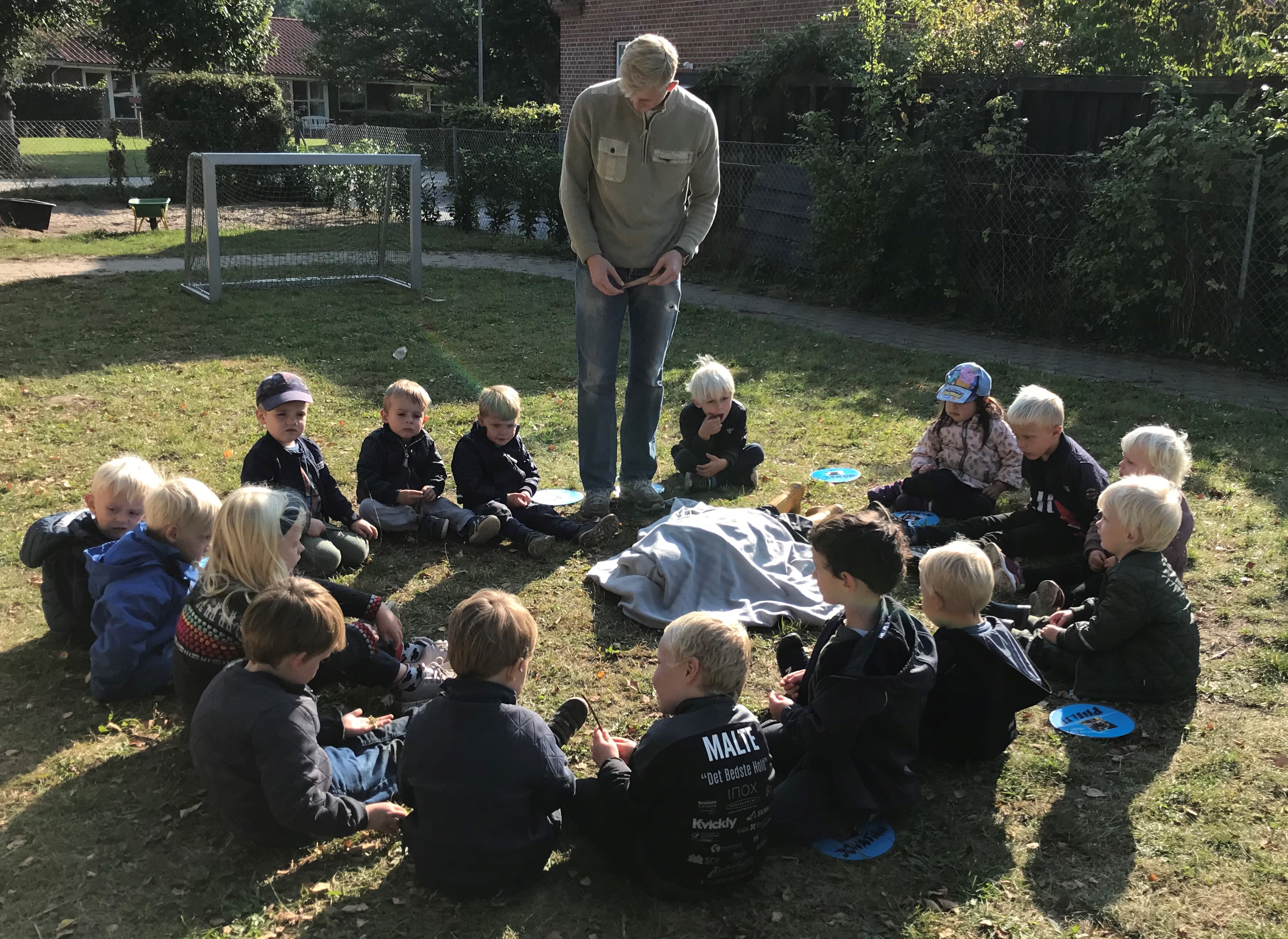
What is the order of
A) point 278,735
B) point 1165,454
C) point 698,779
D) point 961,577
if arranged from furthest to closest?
point 1165,454, point 961,577, point 278,735, point 698,779

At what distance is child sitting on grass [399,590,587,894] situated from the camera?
9.11ft

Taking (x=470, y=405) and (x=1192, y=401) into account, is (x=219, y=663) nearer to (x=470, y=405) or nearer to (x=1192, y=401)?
(x=470, y=405)

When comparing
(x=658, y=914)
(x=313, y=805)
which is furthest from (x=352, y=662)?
(x=658, y=914)

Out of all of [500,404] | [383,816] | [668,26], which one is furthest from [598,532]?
[668,26]

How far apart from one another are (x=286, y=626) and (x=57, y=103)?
5720 cm

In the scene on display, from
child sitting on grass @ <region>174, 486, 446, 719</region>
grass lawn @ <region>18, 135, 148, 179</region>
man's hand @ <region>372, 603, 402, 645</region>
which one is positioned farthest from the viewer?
grass lawn @ <region>18, 135, 148, 179</region>

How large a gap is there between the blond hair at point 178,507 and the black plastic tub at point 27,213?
1621 centimetres

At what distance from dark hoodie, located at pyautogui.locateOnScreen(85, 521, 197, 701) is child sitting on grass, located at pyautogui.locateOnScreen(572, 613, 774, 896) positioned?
1.88m

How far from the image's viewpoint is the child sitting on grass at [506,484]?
5.48 meters

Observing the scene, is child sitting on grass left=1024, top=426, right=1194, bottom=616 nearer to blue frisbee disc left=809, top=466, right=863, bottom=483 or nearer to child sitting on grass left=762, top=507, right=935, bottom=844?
child sitting on grass left=762, top=507, right=935, bottom=844

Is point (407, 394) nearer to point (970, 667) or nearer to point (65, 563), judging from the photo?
point (65, 563)

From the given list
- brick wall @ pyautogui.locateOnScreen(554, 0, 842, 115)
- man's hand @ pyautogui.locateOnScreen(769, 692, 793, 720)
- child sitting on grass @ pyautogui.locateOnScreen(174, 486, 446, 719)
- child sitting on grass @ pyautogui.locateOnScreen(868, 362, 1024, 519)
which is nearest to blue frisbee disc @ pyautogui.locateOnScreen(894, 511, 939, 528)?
child sitting on grass @ pyautogui.locateOnScreen(868, 362, 1024, 519)

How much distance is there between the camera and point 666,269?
560 cm

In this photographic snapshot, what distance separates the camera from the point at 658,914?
287 cm
